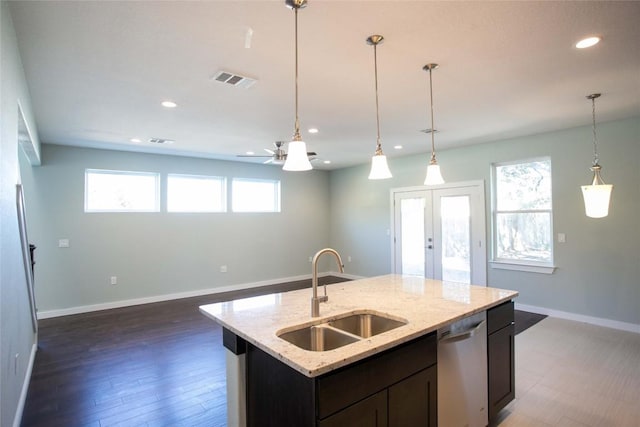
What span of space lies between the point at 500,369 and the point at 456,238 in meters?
3.73

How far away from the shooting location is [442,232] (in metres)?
6.07

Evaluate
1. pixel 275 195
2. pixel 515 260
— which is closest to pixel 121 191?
pixel 275 195

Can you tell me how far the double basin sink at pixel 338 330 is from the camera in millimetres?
1796

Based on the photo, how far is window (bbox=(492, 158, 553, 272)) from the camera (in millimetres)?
4922

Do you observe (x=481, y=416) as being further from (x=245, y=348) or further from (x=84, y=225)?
(x=84, y=225)

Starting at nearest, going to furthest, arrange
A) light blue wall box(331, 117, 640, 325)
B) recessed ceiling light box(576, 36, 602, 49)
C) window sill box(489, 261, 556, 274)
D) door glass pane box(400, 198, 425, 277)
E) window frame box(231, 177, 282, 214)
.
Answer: recessed ceiling light box(576, 36, 602, 49) < light blue wall box(331, 117, 640, 325) < window sill box(489, 261, 556, 274) < door glass pane box(400, 198, 425, 277) < window frame box(231, 177, 282, 214)

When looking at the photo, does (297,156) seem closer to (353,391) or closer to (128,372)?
(353,391)

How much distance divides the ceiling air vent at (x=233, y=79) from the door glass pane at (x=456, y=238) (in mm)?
4281

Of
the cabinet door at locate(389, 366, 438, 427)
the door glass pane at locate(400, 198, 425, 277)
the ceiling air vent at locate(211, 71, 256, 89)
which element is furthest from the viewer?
the door glass pane at locate(400, 198, 425, 277)

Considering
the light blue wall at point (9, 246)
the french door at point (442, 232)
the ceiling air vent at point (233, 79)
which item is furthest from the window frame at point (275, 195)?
the light blue wall at point (9, 246)

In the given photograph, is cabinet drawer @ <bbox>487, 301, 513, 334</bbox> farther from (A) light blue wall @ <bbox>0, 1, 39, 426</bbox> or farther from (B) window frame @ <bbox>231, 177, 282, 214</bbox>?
(B) window frame @ <bbox>231, 177, 282, 214</bbox>

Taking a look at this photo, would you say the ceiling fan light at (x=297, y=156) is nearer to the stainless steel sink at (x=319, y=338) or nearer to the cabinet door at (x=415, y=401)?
the stainless steel sink at (x=319, y=338)

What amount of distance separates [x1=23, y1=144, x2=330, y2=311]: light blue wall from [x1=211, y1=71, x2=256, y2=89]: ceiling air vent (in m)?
3.78

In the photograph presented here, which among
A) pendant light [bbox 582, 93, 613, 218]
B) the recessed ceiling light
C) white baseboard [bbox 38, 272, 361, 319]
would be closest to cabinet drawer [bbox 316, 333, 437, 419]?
the recessed ceiling light
